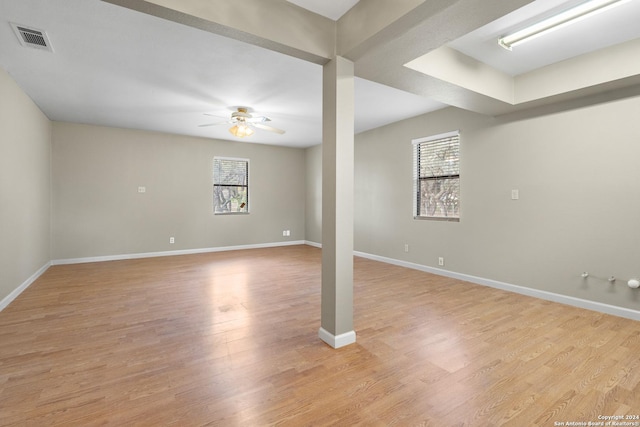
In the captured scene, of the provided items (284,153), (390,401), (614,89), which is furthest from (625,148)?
(284,153)

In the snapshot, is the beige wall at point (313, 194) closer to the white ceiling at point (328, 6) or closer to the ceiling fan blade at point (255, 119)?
the ceiling fan blade at point (255, 119)

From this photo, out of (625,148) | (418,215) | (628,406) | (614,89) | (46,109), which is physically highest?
(46,109)

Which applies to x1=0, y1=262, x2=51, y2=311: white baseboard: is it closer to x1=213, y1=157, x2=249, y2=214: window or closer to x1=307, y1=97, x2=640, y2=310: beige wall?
x1=213, y1=157, x2=249, y2=214: window

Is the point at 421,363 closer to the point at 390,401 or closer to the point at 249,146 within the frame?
the point at 390,401

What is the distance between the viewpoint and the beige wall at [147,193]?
207 inches

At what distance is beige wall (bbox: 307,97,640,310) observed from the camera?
9.57 feet

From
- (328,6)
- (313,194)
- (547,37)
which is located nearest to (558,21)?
(547,37)

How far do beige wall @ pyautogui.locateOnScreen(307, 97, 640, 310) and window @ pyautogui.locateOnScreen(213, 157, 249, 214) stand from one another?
3.82 m

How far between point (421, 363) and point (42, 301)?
13.3 feet

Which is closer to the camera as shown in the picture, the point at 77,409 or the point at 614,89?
the point at 77,409

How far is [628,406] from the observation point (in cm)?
160

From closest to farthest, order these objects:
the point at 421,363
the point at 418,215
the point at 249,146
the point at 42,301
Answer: the point at 421,363 → the point at 42,301 → the point at 418,215 → the point at 249,146

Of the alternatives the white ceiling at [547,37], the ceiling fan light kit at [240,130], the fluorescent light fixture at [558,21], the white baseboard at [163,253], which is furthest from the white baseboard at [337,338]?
the white baseboard at [163,253]

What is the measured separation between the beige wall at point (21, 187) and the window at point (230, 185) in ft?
9.41
